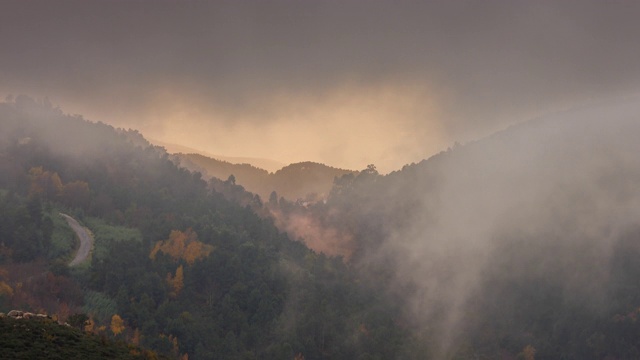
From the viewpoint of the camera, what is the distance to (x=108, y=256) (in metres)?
198

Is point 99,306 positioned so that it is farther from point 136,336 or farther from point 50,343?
point 50,343

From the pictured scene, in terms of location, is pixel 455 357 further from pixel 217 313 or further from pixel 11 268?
pixel 11 268

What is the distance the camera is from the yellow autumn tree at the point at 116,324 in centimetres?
16050

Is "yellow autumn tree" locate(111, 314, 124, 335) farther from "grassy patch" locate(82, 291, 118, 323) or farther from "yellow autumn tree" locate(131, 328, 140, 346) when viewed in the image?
"grassy patch" locate(82, 291, 118, 323)

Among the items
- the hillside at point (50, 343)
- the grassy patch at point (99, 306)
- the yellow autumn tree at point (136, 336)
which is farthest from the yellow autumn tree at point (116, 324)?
the hillside at point (50, 343)

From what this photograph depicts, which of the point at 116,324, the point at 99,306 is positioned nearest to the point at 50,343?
the point at 116,324

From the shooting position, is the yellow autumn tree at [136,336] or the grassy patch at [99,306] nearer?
the yellow autumn tree at [136,336]

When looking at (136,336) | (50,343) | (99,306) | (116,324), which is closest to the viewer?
(50,343)

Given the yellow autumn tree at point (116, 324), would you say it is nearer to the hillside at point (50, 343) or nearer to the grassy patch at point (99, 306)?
the grassy patch at point (99, 306)

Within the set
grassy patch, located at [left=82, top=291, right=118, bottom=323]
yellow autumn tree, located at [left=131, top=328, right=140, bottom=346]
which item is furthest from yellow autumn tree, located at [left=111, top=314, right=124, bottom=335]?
grassy patch, located at [left=82, top=291, right=118, bottom=323]

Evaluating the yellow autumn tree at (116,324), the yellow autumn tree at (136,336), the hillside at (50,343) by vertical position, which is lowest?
the yellow autumn tree at (136,336)

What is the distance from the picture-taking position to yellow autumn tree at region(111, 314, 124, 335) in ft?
527

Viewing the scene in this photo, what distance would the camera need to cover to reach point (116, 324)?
16462cm

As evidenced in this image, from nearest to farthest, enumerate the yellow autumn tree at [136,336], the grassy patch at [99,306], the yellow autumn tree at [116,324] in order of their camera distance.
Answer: the yellow autumn tree at [116,324], the yellow autumn tree at [136,336], the grassy patch at [99,306]
